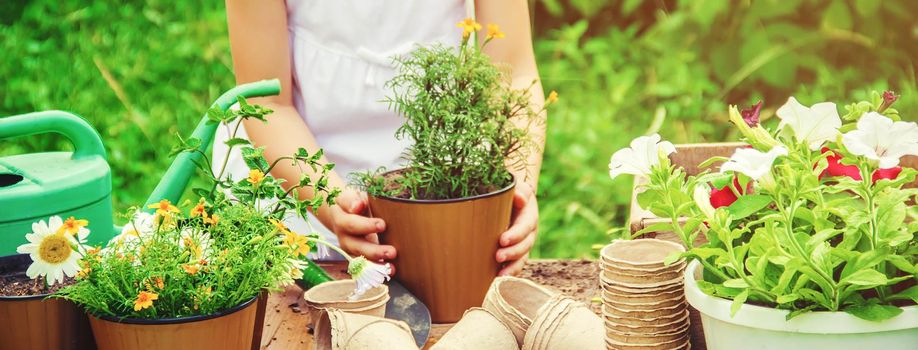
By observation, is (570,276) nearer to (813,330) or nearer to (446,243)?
(446,243)

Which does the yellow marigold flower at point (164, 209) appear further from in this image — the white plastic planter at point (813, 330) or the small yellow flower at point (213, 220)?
the white plastic planter at point (813, 330)

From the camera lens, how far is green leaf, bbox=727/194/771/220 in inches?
34.8

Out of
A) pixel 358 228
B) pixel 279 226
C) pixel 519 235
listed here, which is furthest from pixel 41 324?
pixel 519 235

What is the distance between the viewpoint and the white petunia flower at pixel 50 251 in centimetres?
96

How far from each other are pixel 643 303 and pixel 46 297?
21.5 inches

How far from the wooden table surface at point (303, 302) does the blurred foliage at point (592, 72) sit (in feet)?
5.44

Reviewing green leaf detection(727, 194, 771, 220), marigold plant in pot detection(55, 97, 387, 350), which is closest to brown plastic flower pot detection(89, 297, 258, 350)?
marigold plant in pot detection(55, 97, 387, 350)

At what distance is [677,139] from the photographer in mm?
3436

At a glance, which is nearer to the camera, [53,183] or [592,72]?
[53,183]

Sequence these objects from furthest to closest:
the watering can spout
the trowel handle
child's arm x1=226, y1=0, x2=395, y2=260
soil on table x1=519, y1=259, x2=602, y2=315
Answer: child's arm x1=226, y1=0, x2=395, y2=260 → soil on table x1=519, y1=259, x2=602, y2=315 → the watering can spout → the trowel handle

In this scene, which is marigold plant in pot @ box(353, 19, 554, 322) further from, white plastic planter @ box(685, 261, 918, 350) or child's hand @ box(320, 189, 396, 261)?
white plastic planter @ box(685, 261, 918, 350)

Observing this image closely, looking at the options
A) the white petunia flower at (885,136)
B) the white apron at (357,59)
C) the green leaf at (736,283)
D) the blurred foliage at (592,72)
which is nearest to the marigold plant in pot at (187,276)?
the green leaf at (736,283)

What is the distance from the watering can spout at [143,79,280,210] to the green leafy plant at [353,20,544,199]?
141mm

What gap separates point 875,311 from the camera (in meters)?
0.81
